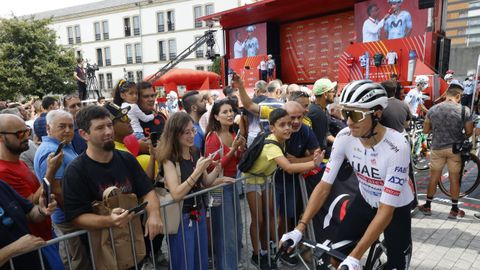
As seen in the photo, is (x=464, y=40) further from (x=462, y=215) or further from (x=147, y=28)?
(x=147, y=28)

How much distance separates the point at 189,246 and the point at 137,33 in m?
48.8

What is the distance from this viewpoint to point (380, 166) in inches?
89.4

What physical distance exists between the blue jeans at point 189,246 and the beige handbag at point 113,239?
478mm

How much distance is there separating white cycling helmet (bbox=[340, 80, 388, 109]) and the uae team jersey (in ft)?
0.76

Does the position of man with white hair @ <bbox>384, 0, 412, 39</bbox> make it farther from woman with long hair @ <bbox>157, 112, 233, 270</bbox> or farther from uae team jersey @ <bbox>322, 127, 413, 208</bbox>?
woman with long hair @ <bbox>157, 112, 233, 270</bbox>

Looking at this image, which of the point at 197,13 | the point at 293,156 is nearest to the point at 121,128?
the point at 293,156

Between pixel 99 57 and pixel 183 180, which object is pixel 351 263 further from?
pixel 99 57

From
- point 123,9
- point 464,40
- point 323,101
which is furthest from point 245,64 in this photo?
point 123,9

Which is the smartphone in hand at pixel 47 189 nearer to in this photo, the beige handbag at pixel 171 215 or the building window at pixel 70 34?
the beige handbag at pixel 171 215

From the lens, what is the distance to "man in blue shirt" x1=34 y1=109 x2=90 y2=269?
2604 mm

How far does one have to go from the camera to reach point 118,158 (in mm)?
2484

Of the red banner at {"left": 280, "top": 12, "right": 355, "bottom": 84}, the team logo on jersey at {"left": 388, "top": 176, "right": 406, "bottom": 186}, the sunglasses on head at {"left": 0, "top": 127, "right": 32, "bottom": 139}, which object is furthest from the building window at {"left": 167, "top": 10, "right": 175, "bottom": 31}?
the team logo on jersey at {"left": 388, "top": 176, "right": 406, "bottom": 186}

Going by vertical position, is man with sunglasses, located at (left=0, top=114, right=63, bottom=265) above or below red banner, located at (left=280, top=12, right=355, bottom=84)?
below

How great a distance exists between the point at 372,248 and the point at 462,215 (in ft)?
10.9
